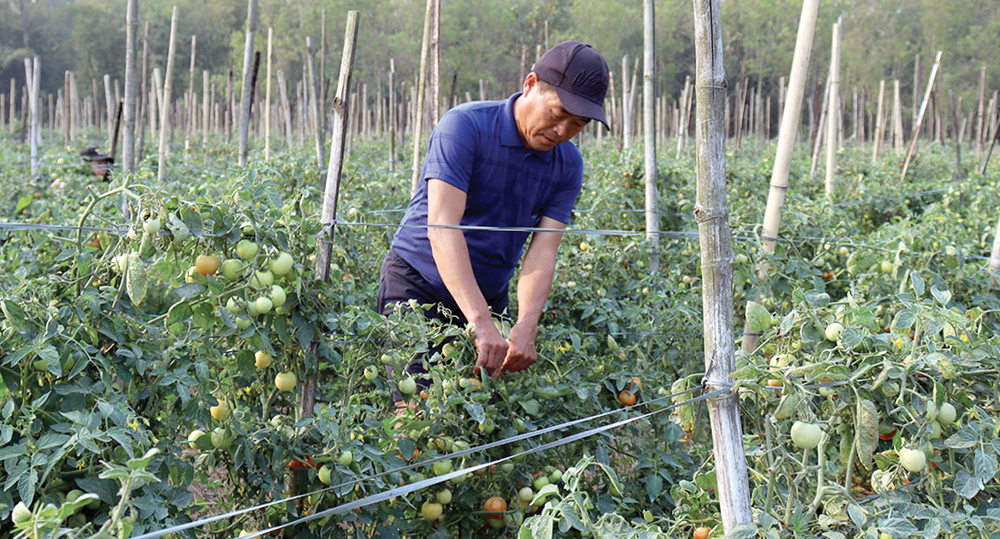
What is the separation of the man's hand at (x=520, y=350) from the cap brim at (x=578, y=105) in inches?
22.9

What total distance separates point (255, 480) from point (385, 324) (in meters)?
0.42

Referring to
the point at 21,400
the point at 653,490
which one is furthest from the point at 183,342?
the point at 653,490

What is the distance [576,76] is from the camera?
1.96 meters

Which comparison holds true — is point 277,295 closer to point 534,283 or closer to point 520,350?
point 520,350

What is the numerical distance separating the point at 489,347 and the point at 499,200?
516 mm

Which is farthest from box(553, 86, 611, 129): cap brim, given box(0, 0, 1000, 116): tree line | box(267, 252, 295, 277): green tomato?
box(0, 0, 1000, 116): tree line

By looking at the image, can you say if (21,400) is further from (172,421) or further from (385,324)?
(385,324)

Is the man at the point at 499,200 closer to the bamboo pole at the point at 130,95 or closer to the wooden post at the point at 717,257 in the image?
the wooden post at the point at 717,257

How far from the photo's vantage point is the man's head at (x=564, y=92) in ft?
6.44

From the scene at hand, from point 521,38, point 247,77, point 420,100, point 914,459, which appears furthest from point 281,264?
point 521,38

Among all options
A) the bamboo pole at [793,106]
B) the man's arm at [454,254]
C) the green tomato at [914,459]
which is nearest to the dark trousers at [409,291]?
the man's arm at [454,254]

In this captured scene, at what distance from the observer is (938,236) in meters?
3.12

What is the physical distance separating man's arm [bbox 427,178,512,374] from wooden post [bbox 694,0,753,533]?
2.52 ft

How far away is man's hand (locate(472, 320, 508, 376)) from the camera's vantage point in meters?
1.84
